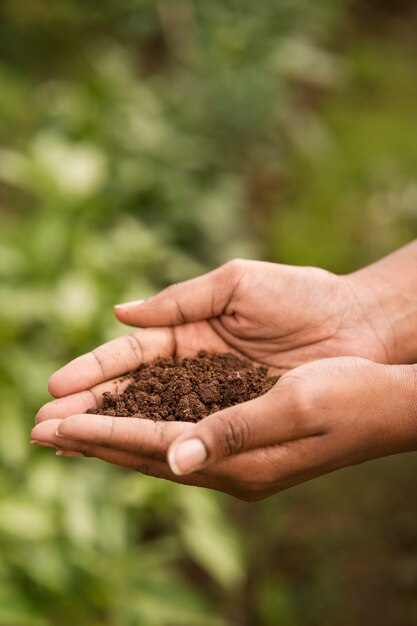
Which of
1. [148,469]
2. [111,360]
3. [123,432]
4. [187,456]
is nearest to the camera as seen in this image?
[187,456]

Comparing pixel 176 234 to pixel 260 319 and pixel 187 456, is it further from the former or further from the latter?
pixel 187 456

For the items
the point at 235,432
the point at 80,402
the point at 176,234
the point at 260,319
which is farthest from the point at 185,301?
the point at 176,234

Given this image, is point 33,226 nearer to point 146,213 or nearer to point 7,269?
point 7,269

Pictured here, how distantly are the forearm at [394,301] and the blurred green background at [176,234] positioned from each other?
1140mm

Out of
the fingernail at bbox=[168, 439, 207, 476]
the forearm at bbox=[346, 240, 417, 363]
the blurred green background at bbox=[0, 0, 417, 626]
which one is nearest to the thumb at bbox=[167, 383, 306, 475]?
the fingernail at bbox=[168, 439, 207, 476]

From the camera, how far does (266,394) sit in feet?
5.68

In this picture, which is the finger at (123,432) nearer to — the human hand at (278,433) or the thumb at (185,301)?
the human hand at (278,433)

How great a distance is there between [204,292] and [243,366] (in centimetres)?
24

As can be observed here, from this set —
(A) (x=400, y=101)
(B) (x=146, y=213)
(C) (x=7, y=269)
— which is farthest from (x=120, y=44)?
(C) (x=7, y=269)

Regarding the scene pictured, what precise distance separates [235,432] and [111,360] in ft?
1.82

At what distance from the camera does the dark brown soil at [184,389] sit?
1911 millimetres

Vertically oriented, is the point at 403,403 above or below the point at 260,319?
below

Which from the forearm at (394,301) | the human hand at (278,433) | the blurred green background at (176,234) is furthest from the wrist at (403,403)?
the blurred green background at (176,234)

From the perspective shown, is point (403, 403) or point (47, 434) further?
point (403, 403)
